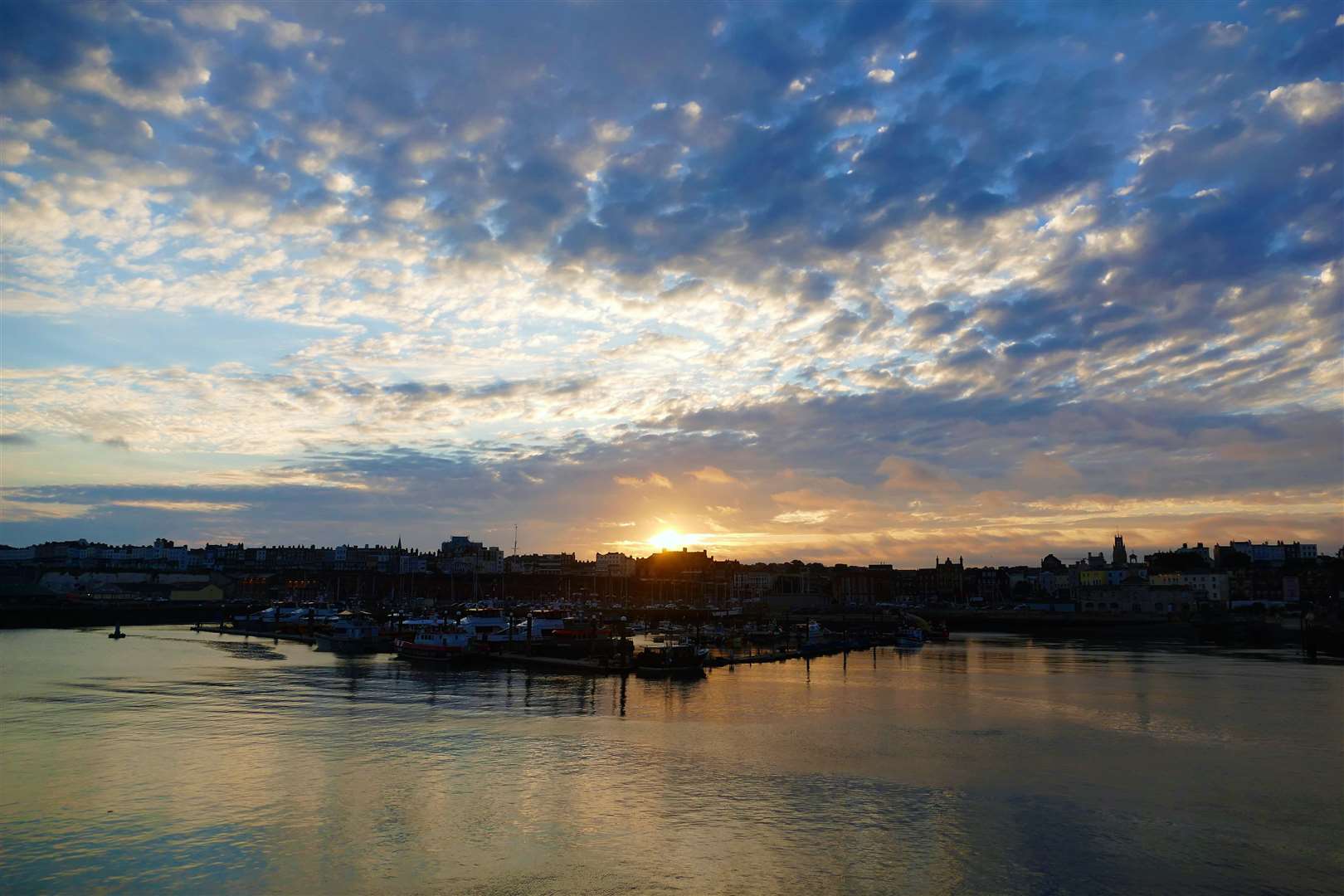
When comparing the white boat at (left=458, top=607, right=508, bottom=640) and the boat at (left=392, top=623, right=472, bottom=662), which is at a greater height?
the white boat at (left=458, top=607, right=508, bottom=640)

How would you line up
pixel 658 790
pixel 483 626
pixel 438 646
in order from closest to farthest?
1. pixel 658 790
2. pixel 438 646
3. pixel 483 626

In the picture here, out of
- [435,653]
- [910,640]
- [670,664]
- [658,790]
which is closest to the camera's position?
[658,790]

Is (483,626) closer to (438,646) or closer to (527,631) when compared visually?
(527,631)

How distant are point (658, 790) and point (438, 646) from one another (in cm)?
Answer: 5477

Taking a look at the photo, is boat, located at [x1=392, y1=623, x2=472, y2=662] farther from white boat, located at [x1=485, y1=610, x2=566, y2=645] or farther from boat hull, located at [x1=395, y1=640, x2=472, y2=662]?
white boat, located at [x1=485, y1=610, x2=566, y2=645]

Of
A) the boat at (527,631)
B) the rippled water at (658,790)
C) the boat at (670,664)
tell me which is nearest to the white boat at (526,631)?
the boat at (527,631)

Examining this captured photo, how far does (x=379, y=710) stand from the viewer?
50781 mm

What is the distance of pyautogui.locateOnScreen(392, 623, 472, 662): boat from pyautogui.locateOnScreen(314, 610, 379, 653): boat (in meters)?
6.42

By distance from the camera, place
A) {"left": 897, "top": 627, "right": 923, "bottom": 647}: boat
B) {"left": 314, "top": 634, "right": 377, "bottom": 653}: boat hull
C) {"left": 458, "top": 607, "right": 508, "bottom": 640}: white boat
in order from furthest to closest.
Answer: {"left": 897, "top": 627, "right": 923, "bottom": 647}: boat → {"left": 314, "top": 634, "right": 377, "bottom": 653}: boat hull → {"left": 458, "top": 607, "right": 508, "bottom": 640}: white boat

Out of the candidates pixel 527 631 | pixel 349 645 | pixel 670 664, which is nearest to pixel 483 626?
pixel 527 631

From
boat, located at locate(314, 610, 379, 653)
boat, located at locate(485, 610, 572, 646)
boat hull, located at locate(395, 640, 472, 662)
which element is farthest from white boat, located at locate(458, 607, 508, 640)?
boat, located at locate(314, 610, 379, 653)

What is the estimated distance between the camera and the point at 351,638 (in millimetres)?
92750

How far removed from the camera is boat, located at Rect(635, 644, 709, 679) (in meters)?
74.4

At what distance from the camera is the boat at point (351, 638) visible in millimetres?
91750
